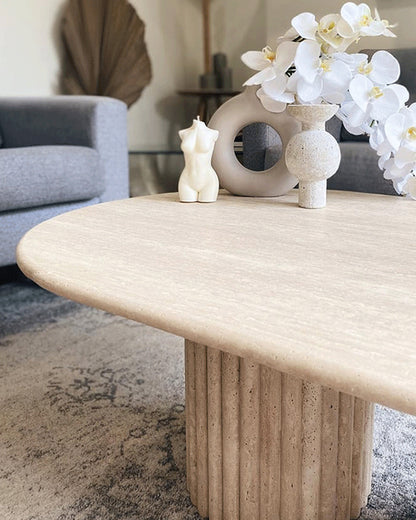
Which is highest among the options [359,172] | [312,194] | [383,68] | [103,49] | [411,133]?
[103,49]

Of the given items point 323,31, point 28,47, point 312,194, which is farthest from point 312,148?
point 28,47

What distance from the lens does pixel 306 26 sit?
0.96 meters

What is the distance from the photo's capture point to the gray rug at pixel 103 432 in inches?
36.0

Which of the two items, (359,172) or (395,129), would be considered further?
(359,172)

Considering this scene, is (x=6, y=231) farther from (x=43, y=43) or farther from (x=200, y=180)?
(x=43, y=43)

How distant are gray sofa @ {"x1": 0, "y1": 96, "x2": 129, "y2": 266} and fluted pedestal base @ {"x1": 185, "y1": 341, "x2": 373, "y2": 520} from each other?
1.07 metres

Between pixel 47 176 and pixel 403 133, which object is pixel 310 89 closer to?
pixel 403 133

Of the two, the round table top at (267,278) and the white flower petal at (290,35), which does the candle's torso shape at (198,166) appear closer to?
the round table top at (267,278)

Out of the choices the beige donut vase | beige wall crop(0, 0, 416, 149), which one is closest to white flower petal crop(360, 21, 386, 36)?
the beige donut vase

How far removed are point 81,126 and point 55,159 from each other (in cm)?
28

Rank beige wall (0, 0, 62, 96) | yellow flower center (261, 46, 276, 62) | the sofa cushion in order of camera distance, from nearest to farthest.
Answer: yellow flower center (261, 46, 276, 62) < the sofa cushion < beige wall (0, 0, 62, 96)

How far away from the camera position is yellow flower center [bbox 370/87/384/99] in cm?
A: 99

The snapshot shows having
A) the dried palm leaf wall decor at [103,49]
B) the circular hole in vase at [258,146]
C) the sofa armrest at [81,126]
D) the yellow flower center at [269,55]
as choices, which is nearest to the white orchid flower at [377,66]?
the yellow flower center at [269,55]

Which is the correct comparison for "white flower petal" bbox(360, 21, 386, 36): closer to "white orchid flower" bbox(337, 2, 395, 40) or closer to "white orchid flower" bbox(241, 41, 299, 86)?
"white orchid flower" bbox(337, 2, 395, 40)
